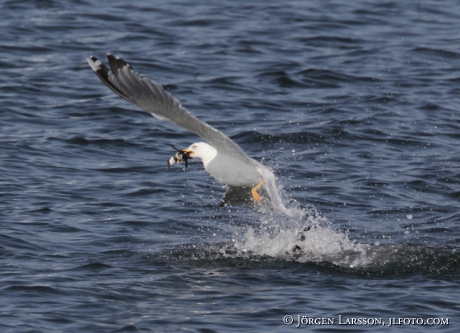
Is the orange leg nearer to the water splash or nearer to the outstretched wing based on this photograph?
the water splash

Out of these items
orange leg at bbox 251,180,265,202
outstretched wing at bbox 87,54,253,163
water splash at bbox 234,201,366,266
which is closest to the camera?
outstretched wing at bbox 87,54,253,163

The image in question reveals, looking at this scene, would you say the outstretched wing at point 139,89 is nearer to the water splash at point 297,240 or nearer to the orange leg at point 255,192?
the orange leg at point 255,192

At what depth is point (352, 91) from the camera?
48.9ft

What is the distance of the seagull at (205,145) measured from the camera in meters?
7.55

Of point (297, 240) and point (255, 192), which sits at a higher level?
point (255, 192)

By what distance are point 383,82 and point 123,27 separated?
560 centimetres

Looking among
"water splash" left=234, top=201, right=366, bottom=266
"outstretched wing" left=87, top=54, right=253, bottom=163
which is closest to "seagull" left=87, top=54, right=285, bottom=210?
"outstretched wing" left=87, top=54, right=253, bottom=163

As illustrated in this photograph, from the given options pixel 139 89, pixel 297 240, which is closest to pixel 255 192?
pixel 297 240

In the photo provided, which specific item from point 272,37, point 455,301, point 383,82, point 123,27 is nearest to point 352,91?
point 383,82

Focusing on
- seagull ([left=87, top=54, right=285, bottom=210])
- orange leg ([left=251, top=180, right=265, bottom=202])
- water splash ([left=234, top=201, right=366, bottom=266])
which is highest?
seagull ([left=87, top=54, right=285, bottom=210])

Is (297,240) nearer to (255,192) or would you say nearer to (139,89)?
(255,192)

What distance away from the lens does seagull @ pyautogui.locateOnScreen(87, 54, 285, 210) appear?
755cm

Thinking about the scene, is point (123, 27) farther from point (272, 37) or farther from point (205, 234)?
point (205, 234)

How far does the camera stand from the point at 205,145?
27.6ft
